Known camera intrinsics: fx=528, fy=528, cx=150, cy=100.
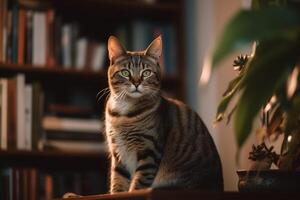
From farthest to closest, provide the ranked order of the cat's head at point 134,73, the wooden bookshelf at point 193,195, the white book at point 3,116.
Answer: the white book at point 3,116 < the cat's head at point 134,73 < the wooden bookshelf at point 193,195

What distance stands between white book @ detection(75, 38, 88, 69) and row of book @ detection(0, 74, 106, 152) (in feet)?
0.59

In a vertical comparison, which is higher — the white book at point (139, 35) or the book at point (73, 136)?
the white book at point (139, 35)

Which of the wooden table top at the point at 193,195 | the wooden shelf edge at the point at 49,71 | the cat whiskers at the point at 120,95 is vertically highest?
the wooden shelf edge at the point at 49,71

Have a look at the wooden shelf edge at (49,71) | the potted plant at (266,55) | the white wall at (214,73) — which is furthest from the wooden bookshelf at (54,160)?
the potted plant at (266,55)

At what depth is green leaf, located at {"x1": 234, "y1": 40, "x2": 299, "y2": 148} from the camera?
820 mm

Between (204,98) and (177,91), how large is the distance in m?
0.14

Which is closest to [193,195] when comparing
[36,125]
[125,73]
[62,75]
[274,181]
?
[274,181]

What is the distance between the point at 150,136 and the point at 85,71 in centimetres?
87

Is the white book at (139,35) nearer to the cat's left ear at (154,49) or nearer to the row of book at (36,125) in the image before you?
the row of book at (36,125)

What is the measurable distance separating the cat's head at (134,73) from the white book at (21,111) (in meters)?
0.68

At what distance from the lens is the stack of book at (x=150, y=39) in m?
2.25

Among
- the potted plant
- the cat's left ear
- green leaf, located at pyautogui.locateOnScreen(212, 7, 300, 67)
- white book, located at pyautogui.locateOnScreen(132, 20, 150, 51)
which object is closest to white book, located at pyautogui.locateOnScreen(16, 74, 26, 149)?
white book, located at pyautogui.locateOnScreen(132, 20, 150, 51)

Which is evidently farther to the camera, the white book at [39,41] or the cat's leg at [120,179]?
the white book at [39,41]

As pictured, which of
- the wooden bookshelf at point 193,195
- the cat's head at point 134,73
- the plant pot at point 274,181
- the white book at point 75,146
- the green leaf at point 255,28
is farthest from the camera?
the white book at point 75,146
